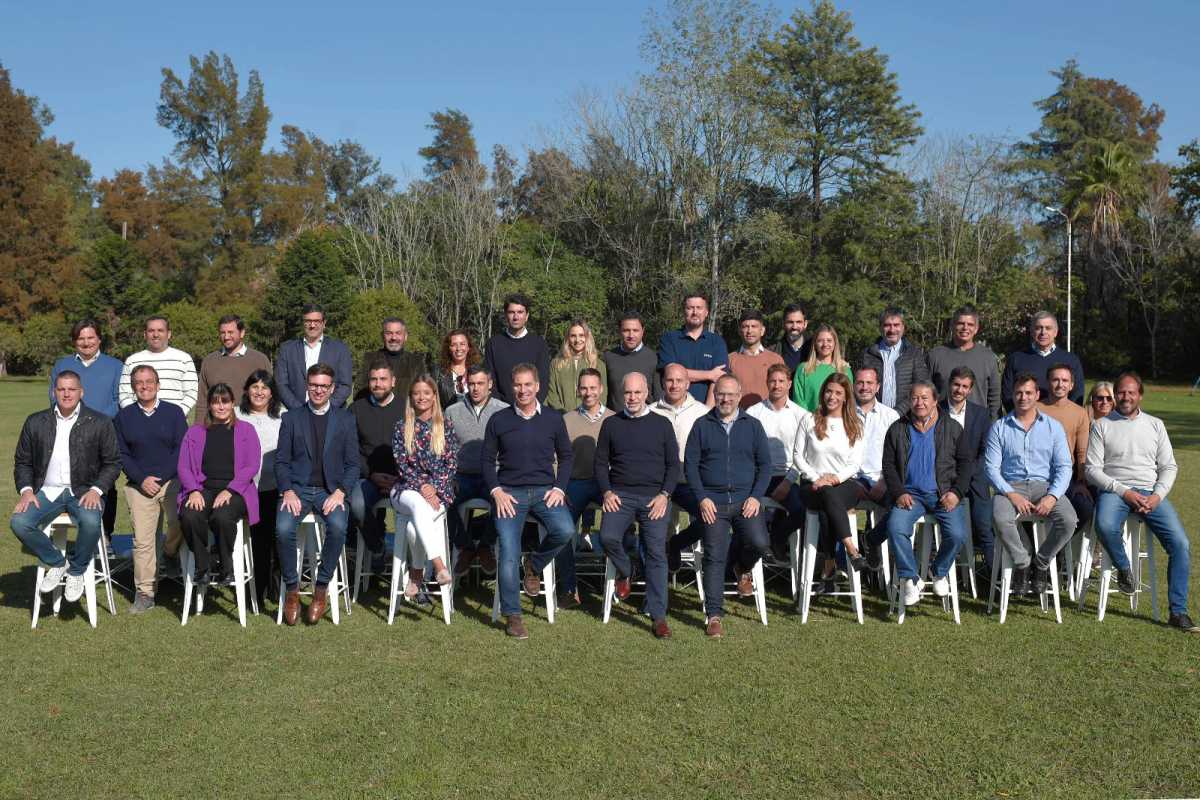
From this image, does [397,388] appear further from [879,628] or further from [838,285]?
[838,285]

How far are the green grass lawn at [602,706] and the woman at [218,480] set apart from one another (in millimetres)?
496

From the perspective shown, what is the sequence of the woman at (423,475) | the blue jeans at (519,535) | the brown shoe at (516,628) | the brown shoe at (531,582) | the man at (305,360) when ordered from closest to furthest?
1. the brown shoe at (516,628)
2. the blue jeans at (519,535)
3. the woman at (423,475)
4. the brown shoe at (531,582)
5. the man at (305,360)

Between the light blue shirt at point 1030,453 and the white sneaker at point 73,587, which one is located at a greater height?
the light blue shirt at point 1030,453

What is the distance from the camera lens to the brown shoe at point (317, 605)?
5992mm

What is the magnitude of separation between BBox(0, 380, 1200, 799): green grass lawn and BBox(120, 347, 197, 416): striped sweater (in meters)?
1.69

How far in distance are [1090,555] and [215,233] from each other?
4849cm

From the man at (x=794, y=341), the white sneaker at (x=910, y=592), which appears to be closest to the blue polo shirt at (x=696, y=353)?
the man at (x=794, y=341)

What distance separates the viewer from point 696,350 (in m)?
7.70

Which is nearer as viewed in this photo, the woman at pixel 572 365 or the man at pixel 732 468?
the man at pixel 732 468

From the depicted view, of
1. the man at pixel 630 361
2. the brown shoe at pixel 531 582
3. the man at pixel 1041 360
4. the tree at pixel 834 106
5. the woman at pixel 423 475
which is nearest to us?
the woman at pixel 423 475

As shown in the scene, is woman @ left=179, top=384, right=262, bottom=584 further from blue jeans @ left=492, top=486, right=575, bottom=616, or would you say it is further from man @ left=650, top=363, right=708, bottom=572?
man @ left=650, top=363, right=708, bottom=572

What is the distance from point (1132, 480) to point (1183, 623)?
0.92 m

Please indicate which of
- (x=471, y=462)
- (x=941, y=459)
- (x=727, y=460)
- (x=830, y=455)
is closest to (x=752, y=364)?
(x=830, y=455)

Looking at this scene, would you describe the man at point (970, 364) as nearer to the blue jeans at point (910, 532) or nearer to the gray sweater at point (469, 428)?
the blue jeans at point (910, 532)
